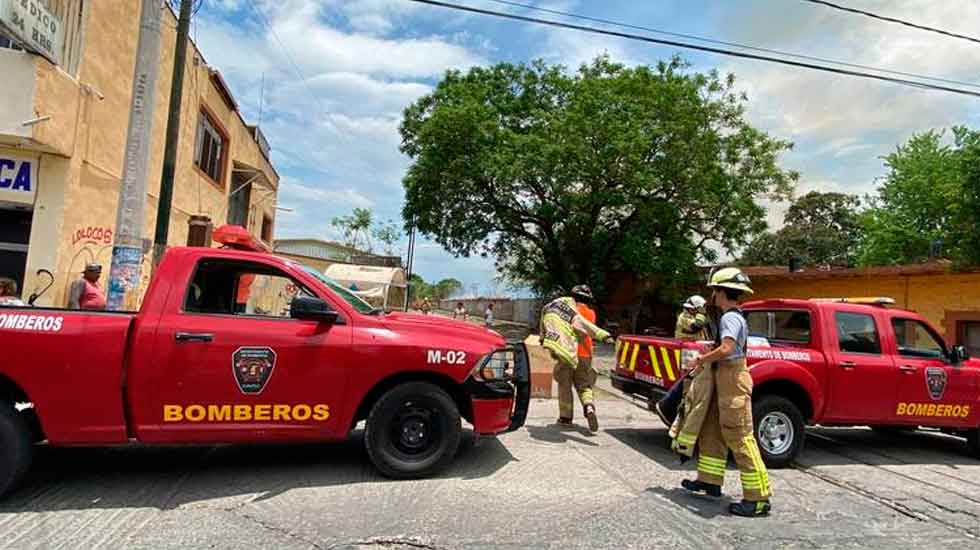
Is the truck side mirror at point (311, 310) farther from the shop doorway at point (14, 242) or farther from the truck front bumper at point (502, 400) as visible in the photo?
the shop doorway at point (14, 242)

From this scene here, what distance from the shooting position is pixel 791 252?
4453cm

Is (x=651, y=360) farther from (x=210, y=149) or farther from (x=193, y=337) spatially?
(x=210, y=149)

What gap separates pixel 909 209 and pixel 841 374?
25717 millimetres

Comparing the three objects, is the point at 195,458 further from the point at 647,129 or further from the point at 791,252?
the point at 791,252

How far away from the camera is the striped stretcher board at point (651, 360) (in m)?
6.23

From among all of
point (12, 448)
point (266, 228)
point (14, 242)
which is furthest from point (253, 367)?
point (266, 228)

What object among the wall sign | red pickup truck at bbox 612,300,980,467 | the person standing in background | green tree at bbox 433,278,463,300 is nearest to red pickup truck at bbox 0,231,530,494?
red pickup truck at bbox 612,300,980,467

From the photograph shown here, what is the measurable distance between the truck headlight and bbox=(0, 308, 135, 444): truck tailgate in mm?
2705

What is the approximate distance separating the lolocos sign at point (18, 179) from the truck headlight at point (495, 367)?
7315mm

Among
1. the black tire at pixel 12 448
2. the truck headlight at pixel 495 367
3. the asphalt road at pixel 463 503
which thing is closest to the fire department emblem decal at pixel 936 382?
the asphalt road at pixel 463 503

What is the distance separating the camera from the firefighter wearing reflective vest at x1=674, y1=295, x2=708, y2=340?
817cm

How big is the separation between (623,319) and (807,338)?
17.9 metres

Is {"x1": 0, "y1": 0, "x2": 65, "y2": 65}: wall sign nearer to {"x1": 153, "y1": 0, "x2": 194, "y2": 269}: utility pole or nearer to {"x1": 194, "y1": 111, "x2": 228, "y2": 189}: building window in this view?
{"x1": 153, "y1": 0, "x2": 194, "y2": 269}: utility pole

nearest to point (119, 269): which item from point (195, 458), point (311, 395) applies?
point (195, 458)
